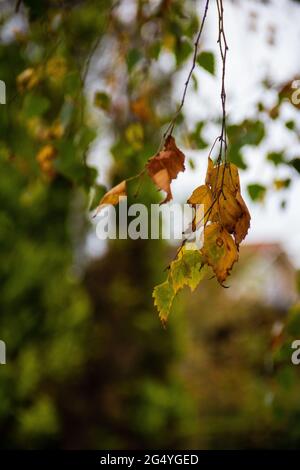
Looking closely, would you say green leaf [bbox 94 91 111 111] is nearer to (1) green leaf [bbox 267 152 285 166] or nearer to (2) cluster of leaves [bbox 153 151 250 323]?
(1) green leaf [bbox 267 152 285 166]

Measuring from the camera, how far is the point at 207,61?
1604 mm

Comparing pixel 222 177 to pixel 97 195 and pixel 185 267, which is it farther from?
pixel 97 195

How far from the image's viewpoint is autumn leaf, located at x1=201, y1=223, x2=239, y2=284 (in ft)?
3.26

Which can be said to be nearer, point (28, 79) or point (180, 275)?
point (180, 275)

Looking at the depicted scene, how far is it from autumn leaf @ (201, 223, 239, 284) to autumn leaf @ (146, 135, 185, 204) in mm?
102

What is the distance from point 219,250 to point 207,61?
0.81m

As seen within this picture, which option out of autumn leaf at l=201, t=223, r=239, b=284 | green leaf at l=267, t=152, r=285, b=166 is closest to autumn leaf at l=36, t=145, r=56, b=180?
green leaf at l=267, t=152, r=285, b=166

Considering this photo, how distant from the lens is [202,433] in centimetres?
787

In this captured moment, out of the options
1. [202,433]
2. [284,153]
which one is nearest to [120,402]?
[202,433]

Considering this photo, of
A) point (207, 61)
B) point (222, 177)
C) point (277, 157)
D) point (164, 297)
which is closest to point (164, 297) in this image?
point (164, 297)

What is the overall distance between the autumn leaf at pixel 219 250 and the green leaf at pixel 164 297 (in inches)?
4.6

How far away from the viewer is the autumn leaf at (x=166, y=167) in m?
1.02

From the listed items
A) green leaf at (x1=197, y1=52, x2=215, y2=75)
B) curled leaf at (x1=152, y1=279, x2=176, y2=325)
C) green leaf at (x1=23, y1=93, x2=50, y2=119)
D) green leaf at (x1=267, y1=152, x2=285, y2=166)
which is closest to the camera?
curled leaf at (x1=152, y1=279, x2=176, y2=325)

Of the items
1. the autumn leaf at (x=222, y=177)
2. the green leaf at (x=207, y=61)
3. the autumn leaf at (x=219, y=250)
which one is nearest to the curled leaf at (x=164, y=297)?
the autumn leaf at (x=219, y=250)
